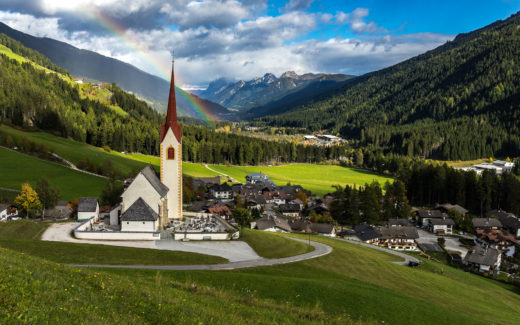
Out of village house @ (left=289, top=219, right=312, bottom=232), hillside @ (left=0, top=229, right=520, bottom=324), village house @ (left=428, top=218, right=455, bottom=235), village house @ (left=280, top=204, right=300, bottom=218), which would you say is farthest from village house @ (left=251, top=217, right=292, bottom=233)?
village house @ (left=428, top=218, right=455, bottom=235)

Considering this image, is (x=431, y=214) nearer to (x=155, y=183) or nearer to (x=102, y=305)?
(x=155, y=183)

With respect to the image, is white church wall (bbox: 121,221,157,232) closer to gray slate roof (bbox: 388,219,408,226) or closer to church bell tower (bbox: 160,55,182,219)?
church bell tower (bbox: 160,55,182,219)

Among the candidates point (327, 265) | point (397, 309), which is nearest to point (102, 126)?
point (327, 265)

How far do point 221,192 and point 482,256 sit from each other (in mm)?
71021

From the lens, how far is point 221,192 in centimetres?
10925

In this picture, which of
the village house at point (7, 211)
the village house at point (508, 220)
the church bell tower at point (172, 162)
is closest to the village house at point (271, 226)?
the church bell tower at point (172, 162)

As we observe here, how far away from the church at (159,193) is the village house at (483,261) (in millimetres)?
51458

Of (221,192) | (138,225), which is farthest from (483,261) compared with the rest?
(221,192)

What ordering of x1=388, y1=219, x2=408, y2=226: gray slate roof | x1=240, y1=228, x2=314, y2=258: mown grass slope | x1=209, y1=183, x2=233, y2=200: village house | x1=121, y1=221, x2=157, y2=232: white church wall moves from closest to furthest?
x1=240, y1=228, x2=314, y2=258: mown grass slope
x1=121, y1=221, x2=157, y2=232: white church wall
x1=388, y1=219, x2=408, y2=226: gray slate roof
x1=209, y1=183, x2=233, y2=200: village house

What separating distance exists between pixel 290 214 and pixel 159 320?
282 feet

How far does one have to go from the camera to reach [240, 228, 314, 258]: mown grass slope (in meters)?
39.7

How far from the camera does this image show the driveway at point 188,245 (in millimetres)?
37281

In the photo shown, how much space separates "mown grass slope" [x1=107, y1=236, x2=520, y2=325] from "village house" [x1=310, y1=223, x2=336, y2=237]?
1146 inches

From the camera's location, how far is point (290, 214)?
95.9 meters
